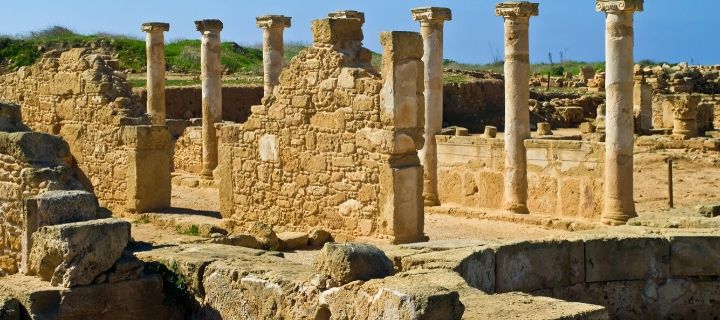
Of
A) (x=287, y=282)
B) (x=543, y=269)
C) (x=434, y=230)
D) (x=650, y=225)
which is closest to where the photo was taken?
(x=287, y=282)

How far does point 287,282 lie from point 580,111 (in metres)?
31.1

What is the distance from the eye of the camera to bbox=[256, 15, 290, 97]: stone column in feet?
69.6

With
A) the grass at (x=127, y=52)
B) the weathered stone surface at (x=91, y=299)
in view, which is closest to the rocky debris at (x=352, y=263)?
the weathered stone surface at (x=91, y=299)

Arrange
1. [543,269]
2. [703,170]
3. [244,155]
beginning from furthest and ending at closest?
[703,170] < [244,155] < [543,269]

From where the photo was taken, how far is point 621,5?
16.0 metres

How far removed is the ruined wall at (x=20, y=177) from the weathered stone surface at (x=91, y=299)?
1516 millimetres

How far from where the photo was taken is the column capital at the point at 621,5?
630 inches

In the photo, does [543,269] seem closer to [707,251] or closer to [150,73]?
[707,251]

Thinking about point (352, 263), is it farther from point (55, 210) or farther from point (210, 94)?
point (210, 94)

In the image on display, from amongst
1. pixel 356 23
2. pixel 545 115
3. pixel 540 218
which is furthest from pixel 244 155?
pixel 545 115

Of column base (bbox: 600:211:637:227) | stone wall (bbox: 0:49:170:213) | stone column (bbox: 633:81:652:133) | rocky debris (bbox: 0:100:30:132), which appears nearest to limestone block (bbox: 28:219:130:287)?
rocky debris (bbox: 0:100:30:132)

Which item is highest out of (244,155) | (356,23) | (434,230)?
(356,23)

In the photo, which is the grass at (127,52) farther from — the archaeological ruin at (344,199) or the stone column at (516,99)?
the stone column at (516,99)

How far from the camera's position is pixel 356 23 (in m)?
13.6
